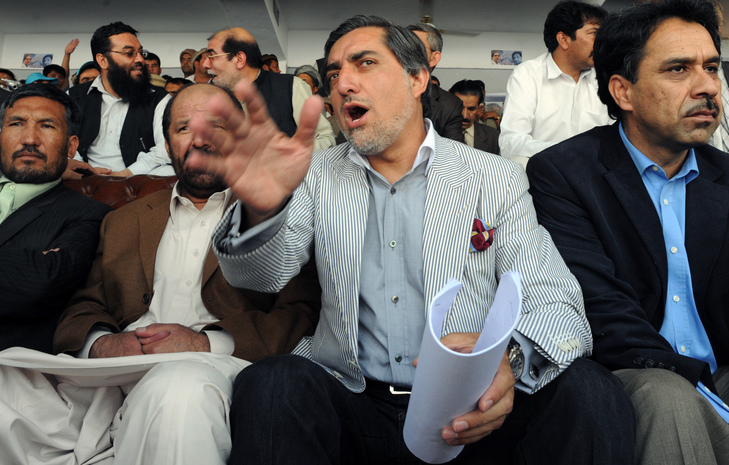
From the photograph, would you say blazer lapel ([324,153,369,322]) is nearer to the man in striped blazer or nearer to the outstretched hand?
the man in striped blazer

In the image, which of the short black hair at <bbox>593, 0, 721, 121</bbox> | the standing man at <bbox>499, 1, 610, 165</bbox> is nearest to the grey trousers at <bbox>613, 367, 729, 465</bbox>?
the short black hair at <bbox>593, 0, 721, 121</bbox>

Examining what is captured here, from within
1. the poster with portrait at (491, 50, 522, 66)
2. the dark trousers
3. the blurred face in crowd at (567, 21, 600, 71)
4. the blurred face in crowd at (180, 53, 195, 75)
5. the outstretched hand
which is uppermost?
the poster with portrait at (491, 50, 522, 66)

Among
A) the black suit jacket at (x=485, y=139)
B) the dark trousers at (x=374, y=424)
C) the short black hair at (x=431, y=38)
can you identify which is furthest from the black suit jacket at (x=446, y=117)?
the dark trousers at (x=374, y=424)

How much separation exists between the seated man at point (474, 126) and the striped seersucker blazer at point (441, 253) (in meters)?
3.58

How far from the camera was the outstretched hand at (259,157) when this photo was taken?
1.22m

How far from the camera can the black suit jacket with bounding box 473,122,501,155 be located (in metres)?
5.42

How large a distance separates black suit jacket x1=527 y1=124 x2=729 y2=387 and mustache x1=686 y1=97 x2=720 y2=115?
0.18 meters

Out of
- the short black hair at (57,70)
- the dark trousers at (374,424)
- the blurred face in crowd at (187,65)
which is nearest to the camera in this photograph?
the dark trousers at (374,424)

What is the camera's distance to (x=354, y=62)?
192cm

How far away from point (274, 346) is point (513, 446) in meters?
0.71

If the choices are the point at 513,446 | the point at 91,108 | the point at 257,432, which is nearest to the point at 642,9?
the point at 513,446

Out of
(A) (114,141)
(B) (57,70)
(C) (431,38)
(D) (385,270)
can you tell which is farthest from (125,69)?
(D) (385,270)

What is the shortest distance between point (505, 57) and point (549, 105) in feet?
26.1

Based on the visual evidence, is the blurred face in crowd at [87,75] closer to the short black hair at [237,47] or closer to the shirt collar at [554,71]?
the short black hair at [237,47]
